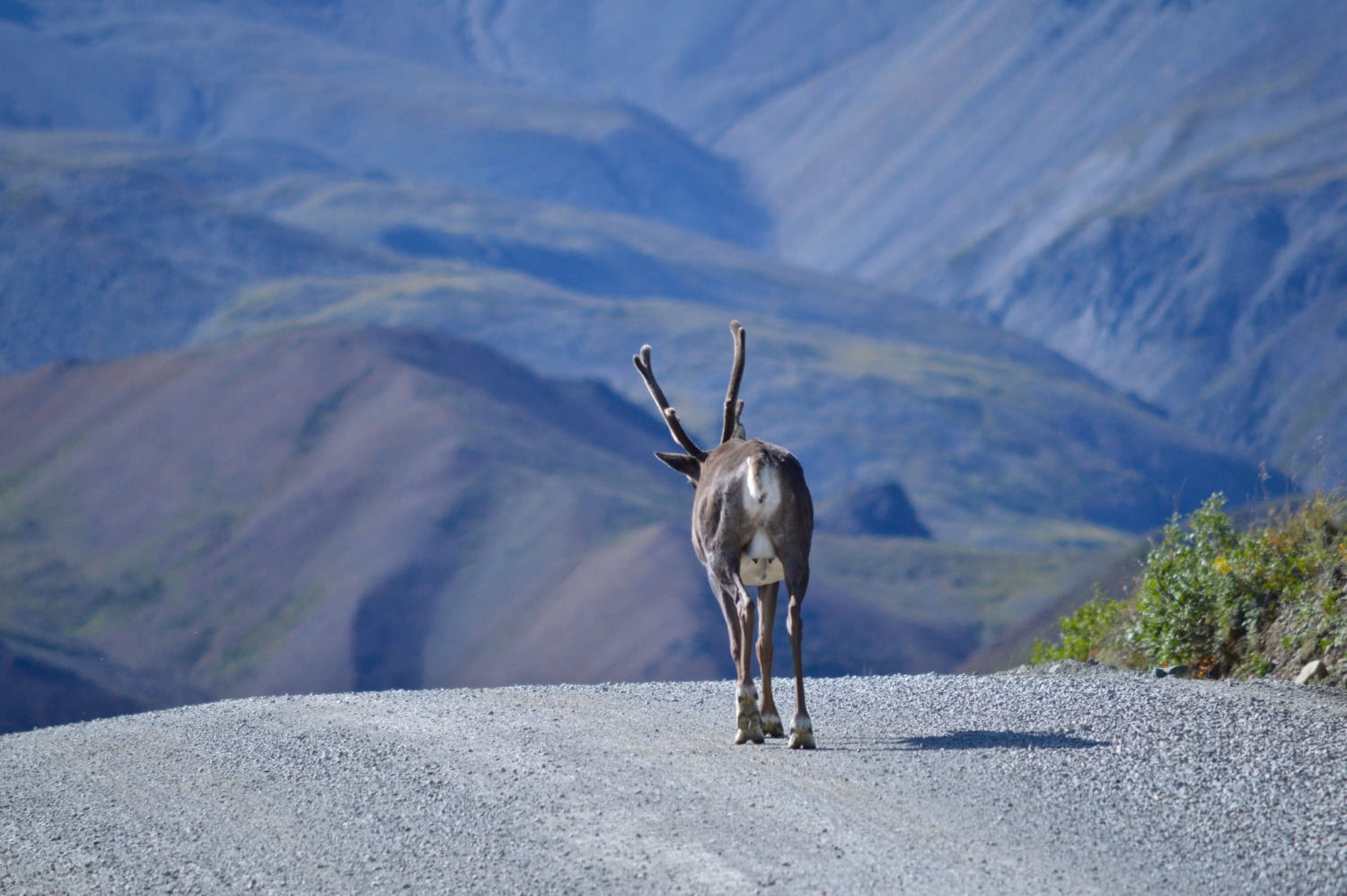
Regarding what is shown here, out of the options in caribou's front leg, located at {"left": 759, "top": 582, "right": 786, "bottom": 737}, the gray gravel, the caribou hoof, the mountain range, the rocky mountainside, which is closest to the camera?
the gray gravel

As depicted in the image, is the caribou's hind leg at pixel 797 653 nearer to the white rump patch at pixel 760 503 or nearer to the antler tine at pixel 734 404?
the white rump patch at pixel 760 503

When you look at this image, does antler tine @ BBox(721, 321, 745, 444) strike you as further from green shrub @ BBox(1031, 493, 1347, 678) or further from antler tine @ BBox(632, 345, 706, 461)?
green shrub @ BBox(1031, 493, 1347, 678)

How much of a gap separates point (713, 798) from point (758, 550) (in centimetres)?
198

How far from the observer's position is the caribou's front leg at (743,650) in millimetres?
10711

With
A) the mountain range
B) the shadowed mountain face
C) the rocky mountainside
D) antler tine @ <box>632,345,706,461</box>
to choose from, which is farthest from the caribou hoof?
the rocky mountainside

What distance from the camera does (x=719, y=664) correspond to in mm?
55219

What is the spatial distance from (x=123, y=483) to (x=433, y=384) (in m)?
13.6

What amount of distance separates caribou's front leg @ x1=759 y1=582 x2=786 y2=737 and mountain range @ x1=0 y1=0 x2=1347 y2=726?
448cm

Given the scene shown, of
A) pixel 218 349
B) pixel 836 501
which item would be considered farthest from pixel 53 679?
pixel 836 501

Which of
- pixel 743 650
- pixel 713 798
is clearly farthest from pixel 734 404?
pixel 713 798

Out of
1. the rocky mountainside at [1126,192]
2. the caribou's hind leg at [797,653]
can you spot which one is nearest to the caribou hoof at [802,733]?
the caribou's hind leg at [797,653]

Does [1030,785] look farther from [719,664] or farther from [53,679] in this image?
[53,679]

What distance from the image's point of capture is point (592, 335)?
4205 inches

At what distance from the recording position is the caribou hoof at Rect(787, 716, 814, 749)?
10.5 metres
